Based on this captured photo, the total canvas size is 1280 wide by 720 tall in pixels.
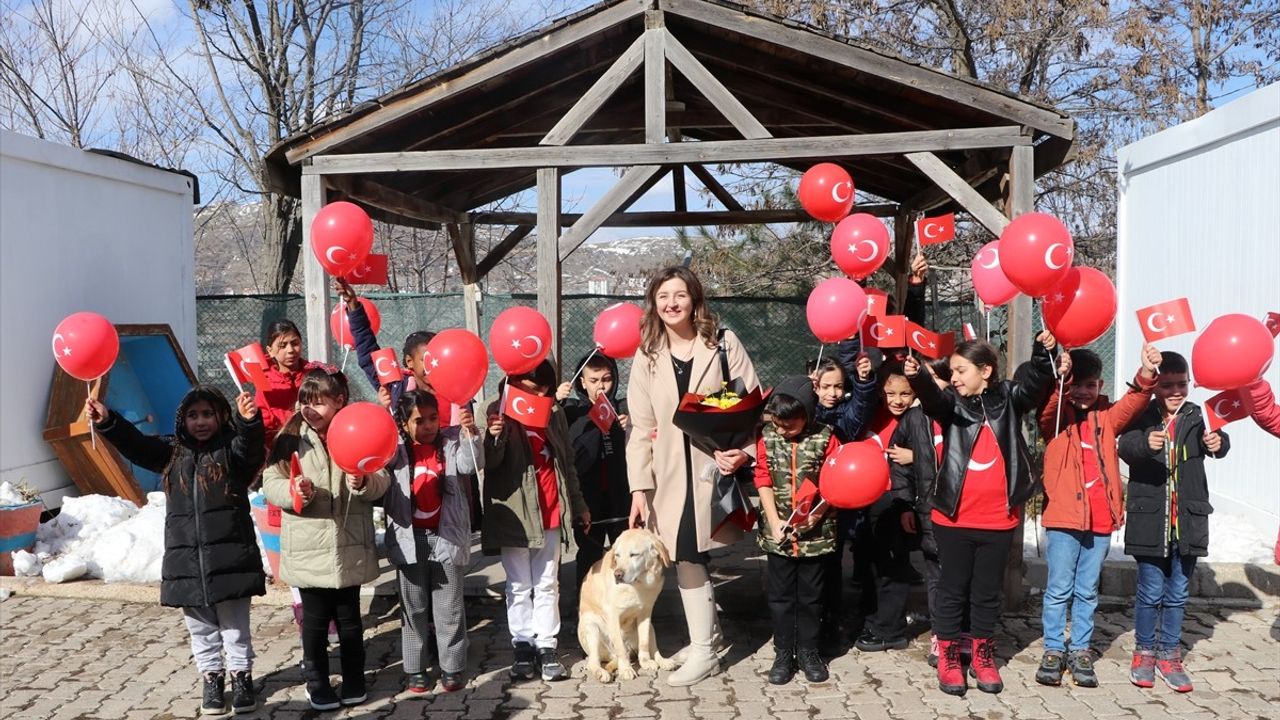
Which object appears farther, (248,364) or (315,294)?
(315,294)

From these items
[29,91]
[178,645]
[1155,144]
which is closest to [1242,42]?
[1155,144]

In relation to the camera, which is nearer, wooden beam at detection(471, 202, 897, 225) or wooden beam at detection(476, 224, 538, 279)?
wooden beam at detection(471, 202, 897, 225)

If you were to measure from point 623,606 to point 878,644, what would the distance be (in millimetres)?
1398

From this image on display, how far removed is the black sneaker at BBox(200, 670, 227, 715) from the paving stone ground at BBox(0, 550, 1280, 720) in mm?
120

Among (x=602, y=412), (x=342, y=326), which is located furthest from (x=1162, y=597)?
(x=342, y=326)

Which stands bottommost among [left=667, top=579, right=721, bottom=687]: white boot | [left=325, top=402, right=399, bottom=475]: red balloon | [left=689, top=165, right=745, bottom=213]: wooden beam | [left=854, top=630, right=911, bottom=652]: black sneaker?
[left=854, top=630, right=911, bottom=652]: black sneaker

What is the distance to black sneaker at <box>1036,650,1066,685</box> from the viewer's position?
4.50 metres

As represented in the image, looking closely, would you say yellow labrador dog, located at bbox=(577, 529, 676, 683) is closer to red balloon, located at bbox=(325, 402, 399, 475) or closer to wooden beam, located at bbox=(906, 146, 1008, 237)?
red balloon, located at bbox=(325, 402, 399, 475)

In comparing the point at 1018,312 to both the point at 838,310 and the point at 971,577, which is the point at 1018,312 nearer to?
the point at 838,310

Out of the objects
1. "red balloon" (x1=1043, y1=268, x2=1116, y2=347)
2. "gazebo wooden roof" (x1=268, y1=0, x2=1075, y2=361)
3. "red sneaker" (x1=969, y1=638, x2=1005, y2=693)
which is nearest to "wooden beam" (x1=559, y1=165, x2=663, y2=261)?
"gazebo wooden roof" (x1=268, y1=0, x2=1075, y2=361)

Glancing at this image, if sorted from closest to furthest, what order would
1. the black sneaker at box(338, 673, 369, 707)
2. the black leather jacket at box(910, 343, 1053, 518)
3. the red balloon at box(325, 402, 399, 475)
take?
the red balloon at box(325, 402, 399, 475) < the black leather jacket at box(910, 343, 1053, 518) < the black sneaker at box(338, 673, 369, 707)

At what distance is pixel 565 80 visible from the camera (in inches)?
257

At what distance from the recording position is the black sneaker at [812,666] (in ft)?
15.1

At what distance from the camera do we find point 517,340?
4.44 m
